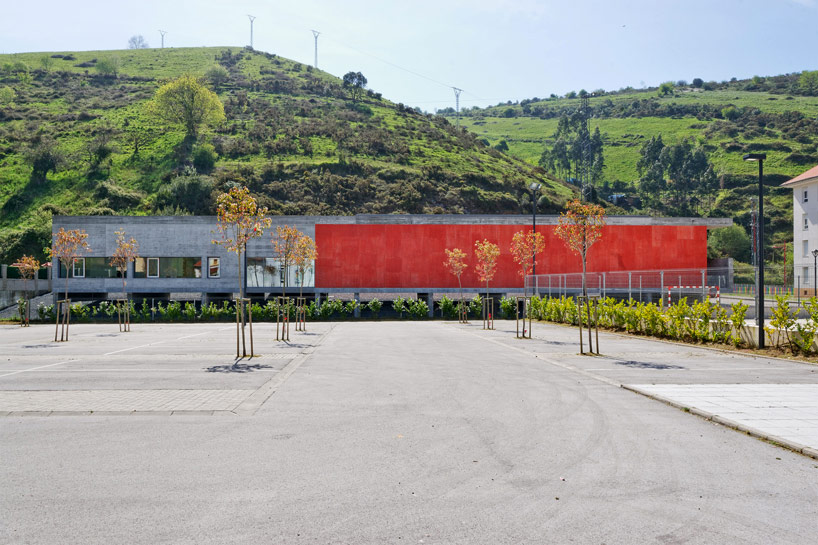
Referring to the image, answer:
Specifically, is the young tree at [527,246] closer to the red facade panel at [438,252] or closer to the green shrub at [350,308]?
the red facade panel at [438,252]

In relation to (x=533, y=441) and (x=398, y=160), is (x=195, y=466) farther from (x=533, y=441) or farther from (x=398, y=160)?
(x=398, y=160)

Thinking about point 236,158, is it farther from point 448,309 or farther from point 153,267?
point 448,309

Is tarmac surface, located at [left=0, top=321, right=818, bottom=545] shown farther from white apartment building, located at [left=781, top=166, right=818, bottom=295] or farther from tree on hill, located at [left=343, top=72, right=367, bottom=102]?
tree on hill, located at [left=343, top=72, right=367, bottom=102]

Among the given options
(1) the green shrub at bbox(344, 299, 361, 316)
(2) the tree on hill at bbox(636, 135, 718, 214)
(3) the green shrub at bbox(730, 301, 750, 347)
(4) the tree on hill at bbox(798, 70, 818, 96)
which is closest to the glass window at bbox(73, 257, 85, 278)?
(1) the green shrub at bbox(344, 299, 361, 316)

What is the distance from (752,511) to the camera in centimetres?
463

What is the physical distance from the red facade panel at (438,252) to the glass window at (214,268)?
7702 millimetres

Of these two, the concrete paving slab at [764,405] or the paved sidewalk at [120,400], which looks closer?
the concrete paving slab at [764,405]

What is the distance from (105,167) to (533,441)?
9472 cm

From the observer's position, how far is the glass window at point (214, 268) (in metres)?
44.7

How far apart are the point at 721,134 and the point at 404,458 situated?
150 meters

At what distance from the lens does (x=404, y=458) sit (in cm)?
608

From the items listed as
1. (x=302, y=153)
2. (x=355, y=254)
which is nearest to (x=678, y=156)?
(x=302, y=153)

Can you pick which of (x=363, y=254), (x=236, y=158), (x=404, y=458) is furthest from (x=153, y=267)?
(x=236, y=158)

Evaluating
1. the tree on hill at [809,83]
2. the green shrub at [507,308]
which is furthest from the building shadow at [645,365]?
the tree on hill at [809,83]
